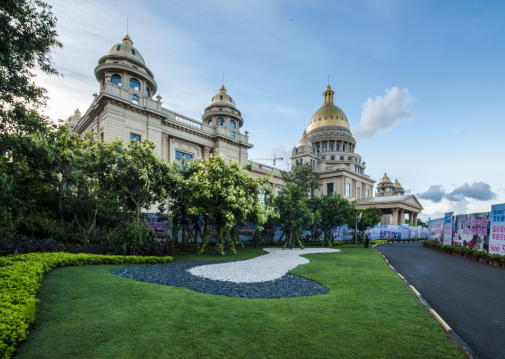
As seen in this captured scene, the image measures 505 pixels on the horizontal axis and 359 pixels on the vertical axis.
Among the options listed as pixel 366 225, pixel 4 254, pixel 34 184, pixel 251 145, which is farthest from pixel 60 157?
pixel 366 225

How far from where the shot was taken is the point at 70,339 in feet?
13.3

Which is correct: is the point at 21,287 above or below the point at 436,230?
above

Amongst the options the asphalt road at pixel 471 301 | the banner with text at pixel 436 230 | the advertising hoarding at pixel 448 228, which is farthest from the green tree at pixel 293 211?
the banner with text at pixel 436 230

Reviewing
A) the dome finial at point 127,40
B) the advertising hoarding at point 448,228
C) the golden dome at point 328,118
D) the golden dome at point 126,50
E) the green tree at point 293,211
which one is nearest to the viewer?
the green tree at point 293,211

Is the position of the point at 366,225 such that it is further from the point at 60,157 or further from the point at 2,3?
the point at 2,3

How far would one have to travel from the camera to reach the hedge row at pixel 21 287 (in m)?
3.80

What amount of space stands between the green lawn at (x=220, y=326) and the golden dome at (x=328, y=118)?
239ft

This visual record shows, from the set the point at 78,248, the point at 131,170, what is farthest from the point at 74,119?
the point at 78,248

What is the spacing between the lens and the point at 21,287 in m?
5.51

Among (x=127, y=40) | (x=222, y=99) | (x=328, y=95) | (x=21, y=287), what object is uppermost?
(x=328, y=95)

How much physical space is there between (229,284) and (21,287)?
16.6 ft

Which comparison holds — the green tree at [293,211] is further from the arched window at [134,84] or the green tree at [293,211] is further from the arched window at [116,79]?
the arched window at [116,79]

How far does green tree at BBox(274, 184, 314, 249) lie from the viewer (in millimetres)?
20828

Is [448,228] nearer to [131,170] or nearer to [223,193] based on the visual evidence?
[223,193]
